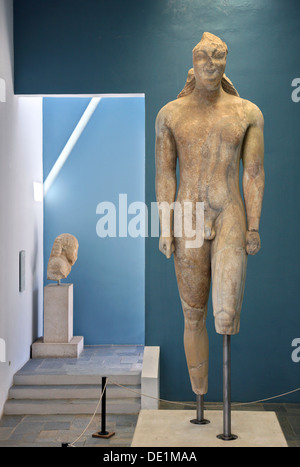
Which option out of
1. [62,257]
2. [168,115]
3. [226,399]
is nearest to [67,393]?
[62,257]

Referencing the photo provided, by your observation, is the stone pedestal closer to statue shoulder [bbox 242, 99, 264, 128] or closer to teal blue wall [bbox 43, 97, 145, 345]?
teal blue wall [bbox 43, 97, 145, 345]

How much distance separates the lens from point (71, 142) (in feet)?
30.2

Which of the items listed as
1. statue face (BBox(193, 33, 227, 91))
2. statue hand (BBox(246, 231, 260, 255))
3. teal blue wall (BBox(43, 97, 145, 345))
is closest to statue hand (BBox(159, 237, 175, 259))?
statue hand (BBox(246, 231, 260, 255))

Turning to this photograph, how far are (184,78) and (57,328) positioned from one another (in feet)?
11.7

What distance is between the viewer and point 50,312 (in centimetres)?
828

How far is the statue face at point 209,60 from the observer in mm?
4211

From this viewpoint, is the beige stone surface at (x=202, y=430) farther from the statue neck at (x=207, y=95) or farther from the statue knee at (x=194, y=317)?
the statue neck at (x=207, y=95)

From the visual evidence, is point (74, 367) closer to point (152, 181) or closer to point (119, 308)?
point (119, 308)

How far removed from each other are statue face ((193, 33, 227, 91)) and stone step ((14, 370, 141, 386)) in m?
4.05

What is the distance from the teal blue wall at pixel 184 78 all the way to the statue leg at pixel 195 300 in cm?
276

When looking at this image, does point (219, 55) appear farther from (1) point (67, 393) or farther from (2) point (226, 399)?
(1) point (67, 393)

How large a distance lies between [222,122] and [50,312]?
15.5 ft

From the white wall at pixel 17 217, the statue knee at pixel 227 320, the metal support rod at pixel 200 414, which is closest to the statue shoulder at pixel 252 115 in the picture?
the statue knee at pixel 227 320

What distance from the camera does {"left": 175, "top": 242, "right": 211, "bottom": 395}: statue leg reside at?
4.33 m
